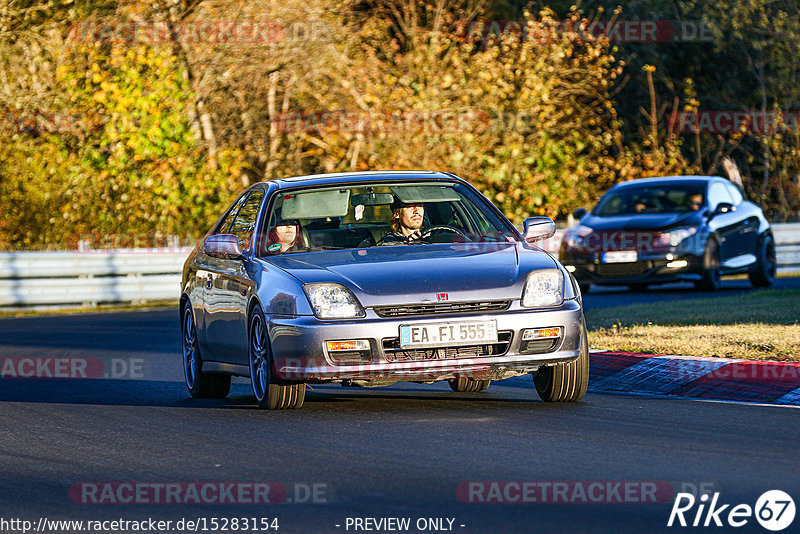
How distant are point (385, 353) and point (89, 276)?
1536 centimetres

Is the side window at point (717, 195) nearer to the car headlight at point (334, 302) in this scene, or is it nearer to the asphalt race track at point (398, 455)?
the asphalt race track at point (398, 455)

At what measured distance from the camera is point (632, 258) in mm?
20516

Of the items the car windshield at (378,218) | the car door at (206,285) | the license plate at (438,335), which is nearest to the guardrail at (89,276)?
the car door at (206,285)

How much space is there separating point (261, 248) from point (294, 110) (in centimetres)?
1831

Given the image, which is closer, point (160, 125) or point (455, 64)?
point (160, 125)

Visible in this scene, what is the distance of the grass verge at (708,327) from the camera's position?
11422mm

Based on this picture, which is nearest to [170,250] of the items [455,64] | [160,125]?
[160,125]

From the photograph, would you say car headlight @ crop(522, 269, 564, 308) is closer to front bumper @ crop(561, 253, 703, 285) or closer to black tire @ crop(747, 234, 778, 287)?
front bumper @ crop(561, 253, 703, 285)

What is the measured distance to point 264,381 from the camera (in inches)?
380

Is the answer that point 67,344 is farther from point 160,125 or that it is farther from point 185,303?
point 160,125

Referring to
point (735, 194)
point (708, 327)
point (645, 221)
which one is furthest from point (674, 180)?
point (708, 327)

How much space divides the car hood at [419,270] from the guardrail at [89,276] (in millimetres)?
13862

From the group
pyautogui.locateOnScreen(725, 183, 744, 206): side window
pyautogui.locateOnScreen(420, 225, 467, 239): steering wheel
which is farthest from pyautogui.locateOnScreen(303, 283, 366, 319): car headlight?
pyautogui.locateOnScreen(725, 183, 744, 206): side window

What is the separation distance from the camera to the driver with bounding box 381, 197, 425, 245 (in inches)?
404
